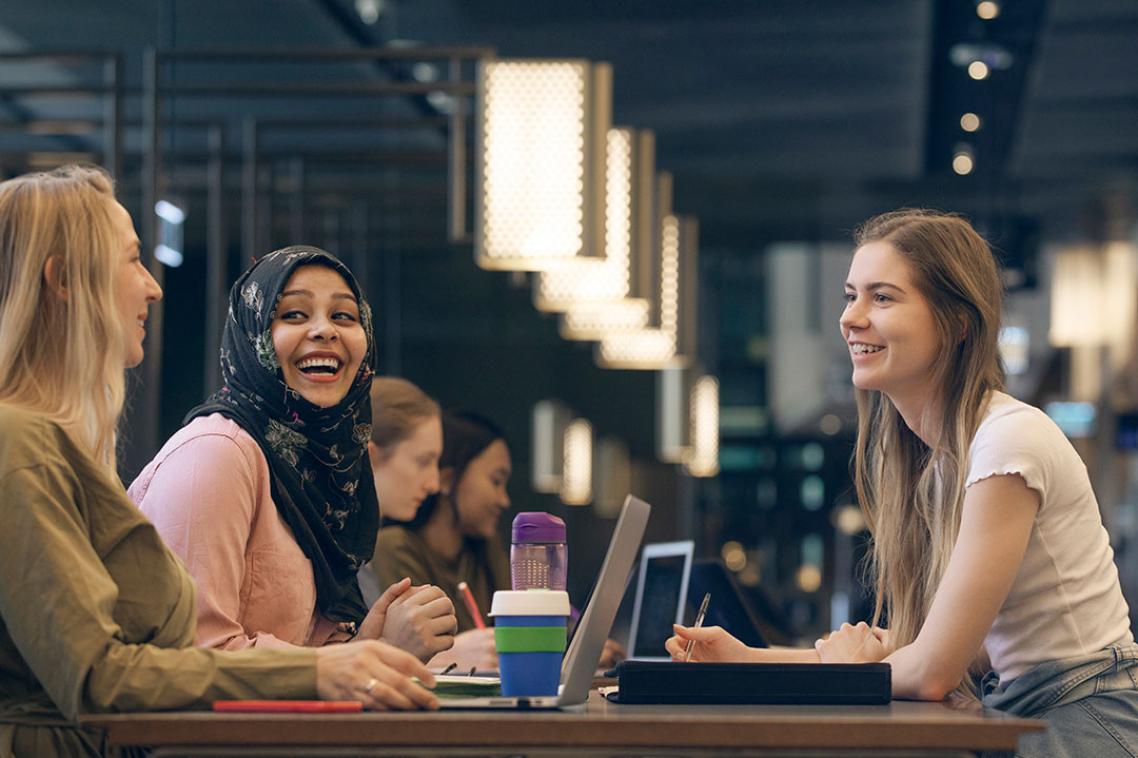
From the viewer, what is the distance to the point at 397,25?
852 cm

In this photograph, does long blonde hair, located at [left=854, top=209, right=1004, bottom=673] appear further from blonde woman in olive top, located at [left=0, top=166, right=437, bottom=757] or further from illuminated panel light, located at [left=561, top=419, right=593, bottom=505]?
illuminated panel light, located at [left=561, top=419, right=593, bottom=505]

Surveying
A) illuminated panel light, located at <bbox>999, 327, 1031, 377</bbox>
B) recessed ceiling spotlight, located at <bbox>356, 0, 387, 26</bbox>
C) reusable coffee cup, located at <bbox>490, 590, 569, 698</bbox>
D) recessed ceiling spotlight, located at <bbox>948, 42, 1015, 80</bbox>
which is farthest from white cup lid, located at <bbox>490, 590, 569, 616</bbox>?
illuminated panel light, located at <bbox>999, 327, 1031, 377</bbox>

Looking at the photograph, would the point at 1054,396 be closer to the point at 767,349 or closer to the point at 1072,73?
the point at 767,349

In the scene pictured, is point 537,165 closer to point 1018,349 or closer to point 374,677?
point 374,677

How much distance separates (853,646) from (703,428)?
11.7m

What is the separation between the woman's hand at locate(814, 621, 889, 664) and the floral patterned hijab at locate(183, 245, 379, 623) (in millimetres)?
762

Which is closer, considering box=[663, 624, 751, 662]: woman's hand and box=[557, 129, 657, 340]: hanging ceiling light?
box=[663, 624, 751, 662]: woman's hand

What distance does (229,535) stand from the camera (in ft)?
8.32

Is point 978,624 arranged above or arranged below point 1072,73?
below

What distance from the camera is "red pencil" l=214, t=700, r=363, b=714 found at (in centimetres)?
196

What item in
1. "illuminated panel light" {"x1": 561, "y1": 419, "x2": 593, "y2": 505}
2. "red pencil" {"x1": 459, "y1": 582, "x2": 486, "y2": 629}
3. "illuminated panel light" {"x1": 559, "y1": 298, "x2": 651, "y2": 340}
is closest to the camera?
"red pencil" {"x1": 459, "y1": 582, "x2": 486, "y2": 629}

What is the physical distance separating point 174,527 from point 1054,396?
16536 millimetres

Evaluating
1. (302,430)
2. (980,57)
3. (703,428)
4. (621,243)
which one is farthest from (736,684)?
(703,428)

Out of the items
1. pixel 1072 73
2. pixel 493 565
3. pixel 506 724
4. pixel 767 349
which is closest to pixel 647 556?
pixel 493 565
